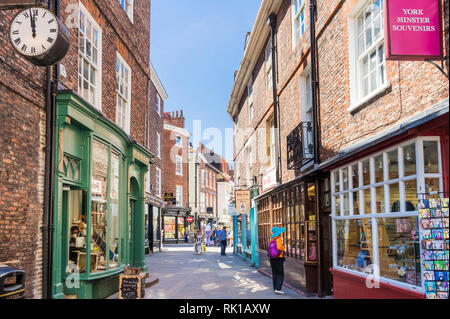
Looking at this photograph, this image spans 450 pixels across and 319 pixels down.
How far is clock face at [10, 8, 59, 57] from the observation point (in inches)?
263

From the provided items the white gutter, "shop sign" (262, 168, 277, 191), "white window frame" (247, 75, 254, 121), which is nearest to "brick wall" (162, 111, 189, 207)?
the white gutter

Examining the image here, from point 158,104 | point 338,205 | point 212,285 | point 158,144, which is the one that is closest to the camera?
point 338,205

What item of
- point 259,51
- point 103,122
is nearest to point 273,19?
point 259,51

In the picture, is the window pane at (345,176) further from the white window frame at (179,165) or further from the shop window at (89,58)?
the white window frame at (179,165)

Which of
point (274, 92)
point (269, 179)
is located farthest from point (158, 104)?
point (274, 92)

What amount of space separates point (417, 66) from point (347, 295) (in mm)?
4334

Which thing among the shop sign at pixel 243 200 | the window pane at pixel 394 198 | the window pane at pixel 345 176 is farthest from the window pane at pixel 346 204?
the shop sign at pixel 243 200

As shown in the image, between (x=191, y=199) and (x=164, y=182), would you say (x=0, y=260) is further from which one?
(x=191, y=199)

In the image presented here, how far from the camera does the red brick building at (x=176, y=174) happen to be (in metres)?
42.5

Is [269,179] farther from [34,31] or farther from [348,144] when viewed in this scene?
[34,31]

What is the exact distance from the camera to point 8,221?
6980 mm

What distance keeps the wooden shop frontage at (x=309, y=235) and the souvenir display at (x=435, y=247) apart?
4.65m

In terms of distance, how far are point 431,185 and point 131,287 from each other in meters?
5.94

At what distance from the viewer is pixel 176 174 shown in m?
44.1
